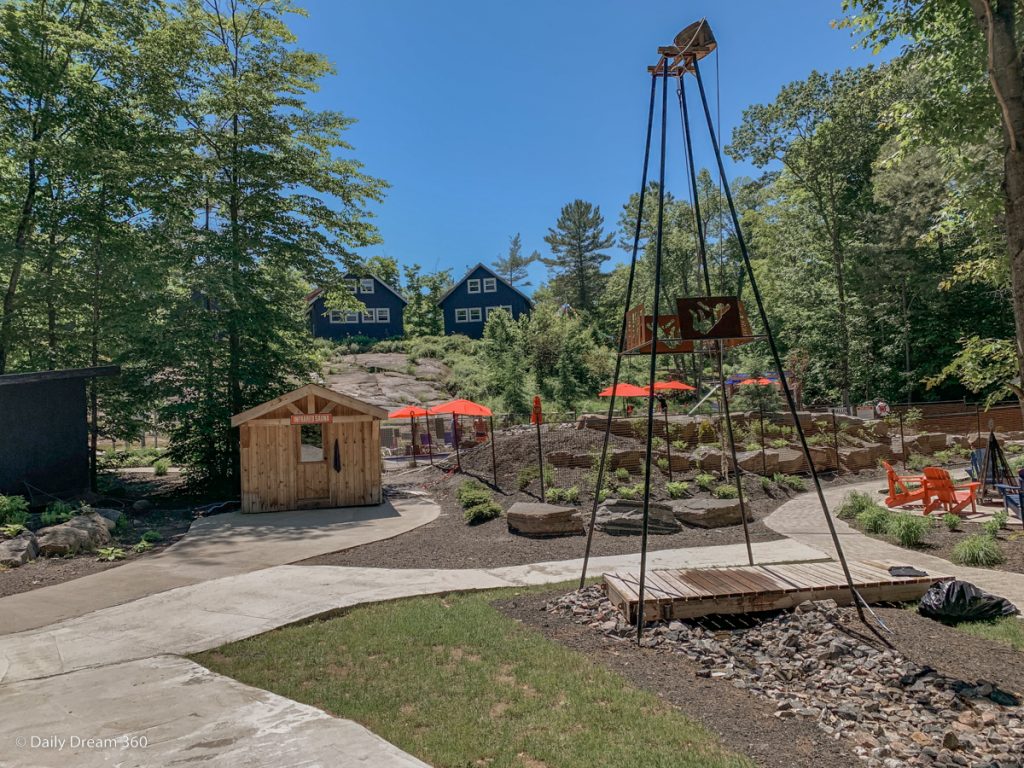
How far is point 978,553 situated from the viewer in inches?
300

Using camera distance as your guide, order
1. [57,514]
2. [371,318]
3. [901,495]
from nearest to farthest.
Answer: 1. [57,514]
2. [901,495]
3. [371,318]

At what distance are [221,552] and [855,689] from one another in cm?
875

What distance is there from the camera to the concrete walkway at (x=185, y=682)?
3471 millimetres

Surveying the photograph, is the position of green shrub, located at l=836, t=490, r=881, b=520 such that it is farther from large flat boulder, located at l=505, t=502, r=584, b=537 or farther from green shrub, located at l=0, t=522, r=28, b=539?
green shrub, located at l=0, t=522, r=28, b=539

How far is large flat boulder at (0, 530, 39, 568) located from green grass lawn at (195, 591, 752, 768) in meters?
5.43

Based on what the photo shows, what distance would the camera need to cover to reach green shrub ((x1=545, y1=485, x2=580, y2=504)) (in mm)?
12172

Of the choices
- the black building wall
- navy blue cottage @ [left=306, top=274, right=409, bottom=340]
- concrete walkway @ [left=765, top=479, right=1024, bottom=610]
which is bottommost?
concrete walkway @ [left=765, top=479, right=1024, bottom=610]

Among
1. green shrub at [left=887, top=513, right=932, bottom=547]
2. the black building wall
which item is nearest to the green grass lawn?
green shrub at [left=887, top=513, right=932, bottom=547]

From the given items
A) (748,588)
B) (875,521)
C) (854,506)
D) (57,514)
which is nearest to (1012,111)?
(748,588)

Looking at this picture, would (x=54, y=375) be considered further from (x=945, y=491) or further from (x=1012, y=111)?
(x=945, y=491)

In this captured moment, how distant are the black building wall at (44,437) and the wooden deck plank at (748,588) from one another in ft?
39.1

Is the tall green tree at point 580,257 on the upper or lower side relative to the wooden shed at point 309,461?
upper

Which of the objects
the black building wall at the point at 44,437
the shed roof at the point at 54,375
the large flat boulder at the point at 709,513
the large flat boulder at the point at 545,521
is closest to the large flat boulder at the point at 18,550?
the black building wall at the point at 44,437

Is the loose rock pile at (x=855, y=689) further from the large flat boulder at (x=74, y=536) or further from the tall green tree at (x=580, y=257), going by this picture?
the tall green tree at (x=580, y=257)
